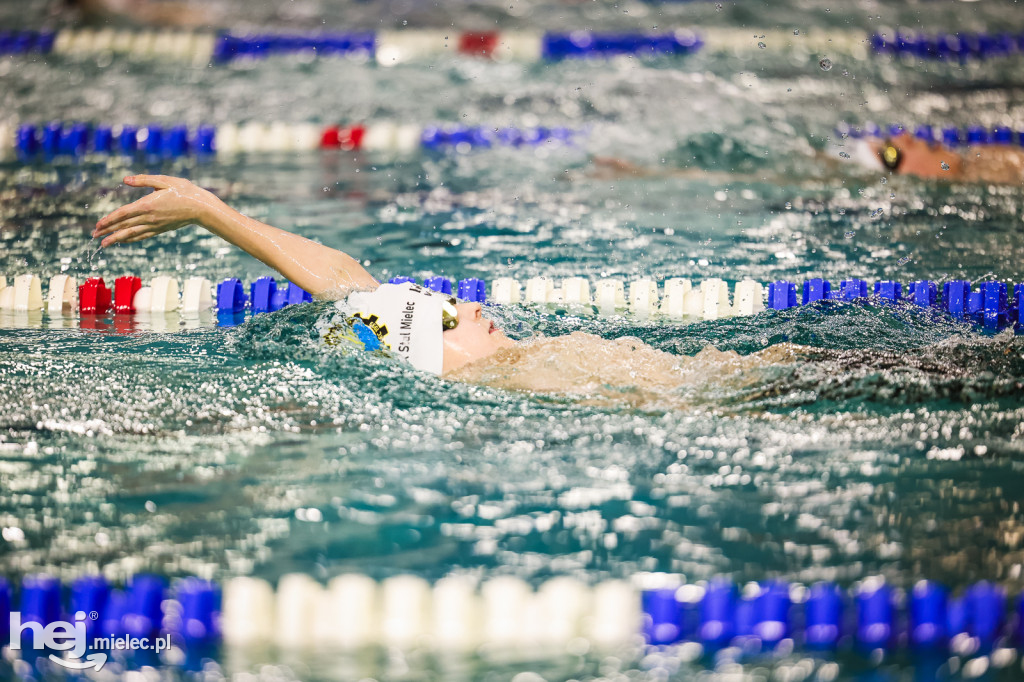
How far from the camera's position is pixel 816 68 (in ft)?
23.9

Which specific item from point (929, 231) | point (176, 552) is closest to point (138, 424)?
point (176, 552)

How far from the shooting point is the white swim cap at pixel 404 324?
9.38 ft

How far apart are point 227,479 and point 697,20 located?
718 cm

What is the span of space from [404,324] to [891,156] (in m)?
3.63

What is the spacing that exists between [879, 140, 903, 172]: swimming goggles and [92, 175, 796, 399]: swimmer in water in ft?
9.52

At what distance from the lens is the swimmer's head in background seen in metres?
2.86

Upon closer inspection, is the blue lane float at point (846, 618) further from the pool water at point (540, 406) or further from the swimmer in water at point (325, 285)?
the swimmer in water at point (325, 285)

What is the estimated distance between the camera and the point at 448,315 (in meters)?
2.88

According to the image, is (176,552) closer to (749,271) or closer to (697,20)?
(749,271)

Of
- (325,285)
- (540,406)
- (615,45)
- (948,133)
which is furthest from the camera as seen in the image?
(615,45)

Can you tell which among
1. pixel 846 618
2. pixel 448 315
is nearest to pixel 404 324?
pixel 448 315

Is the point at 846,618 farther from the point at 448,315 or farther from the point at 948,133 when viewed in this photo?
the point at 948,133

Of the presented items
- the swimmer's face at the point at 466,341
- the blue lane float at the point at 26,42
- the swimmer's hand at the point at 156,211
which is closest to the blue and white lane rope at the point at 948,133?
the swimmer's face at the point at 466,341

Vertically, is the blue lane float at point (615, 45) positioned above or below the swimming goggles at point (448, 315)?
above
